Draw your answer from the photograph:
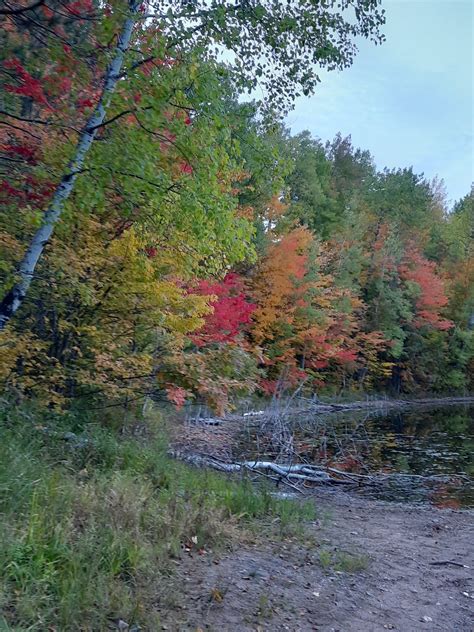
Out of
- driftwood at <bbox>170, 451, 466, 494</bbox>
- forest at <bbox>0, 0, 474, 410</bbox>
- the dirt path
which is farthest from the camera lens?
driftwood at <bbox>170, 451, 466, 494</bbox>

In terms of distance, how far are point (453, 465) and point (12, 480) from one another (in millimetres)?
14136

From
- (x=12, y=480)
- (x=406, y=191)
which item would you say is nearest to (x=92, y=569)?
(x=12, y=480)

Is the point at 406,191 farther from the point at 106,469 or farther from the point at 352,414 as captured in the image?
the point at 106,469

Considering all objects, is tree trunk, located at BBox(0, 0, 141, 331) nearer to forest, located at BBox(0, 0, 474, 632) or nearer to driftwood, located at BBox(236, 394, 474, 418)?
forest, located at BBox(0, 0, 474, 632)

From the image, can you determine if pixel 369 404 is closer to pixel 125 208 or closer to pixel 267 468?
pixel 267 468

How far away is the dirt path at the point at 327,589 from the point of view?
15.3ft

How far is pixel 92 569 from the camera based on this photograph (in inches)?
173

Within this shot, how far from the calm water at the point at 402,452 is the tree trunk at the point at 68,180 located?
9.06 m

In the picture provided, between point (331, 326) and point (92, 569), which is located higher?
point (331, 326)

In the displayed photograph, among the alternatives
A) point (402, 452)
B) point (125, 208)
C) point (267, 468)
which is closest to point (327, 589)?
point (125, 208)

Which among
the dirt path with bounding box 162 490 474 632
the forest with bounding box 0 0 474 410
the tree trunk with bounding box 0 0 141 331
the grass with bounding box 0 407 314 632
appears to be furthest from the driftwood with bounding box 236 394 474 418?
the tree trunk with bounding box 0 0 141 331

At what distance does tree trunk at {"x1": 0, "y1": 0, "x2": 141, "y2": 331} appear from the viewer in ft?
20.2

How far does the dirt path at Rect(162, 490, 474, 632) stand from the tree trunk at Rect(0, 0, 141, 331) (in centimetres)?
337

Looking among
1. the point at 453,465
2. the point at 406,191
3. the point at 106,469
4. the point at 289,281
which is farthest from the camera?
the point at 406,191
